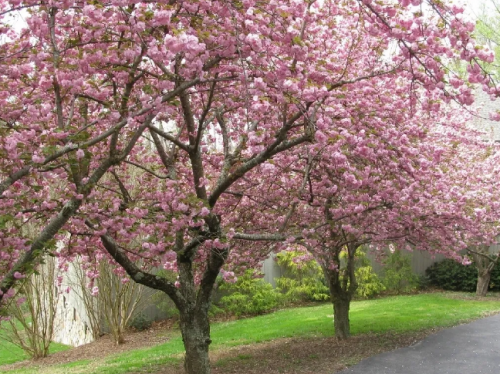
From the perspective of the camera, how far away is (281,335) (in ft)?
34.2

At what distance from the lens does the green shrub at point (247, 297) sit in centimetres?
1364

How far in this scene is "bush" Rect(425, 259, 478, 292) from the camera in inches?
672

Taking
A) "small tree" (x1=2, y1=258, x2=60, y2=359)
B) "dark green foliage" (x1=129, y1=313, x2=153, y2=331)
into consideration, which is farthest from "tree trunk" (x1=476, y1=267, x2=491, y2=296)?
"small tree" (x1=2, y1=258, x2=60, y2=359)

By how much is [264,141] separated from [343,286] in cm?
435

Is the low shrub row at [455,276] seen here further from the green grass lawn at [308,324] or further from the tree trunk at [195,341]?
the tree trunk at [195,341]

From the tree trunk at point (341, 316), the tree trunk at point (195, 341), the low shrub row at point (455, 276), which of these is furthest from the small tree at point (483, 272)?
the tree trunk at point (195, 341)

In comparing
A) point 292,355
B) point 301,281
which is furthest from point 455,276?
point 292,355

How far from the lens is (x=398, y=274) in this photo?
16.5 meters

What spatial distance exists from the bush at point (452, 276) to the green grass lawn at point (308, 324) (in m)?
2.37

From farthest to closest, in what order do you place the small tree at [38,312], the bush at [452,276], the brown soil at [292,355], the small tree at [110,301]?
the bush at [452,276] < the small tree at [110,301] < the small tree at [38,312] < the brown soil at [292,355]

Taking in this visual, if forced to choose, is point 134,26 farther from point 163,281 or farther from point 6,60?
point 163,281

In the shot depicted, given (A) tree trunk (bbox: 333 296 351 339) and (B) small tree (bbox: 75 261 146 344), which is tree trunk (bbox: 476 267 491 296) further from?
(B) small tree (bbox: 75 261 146 344)

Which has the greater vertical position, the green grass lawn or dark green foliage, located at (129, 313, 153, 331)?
dark green foliage, located at (129, 313, 153, 331)

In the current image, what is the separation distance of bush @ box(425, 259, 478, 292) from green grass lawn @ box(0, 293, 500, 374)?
2.37 meters
